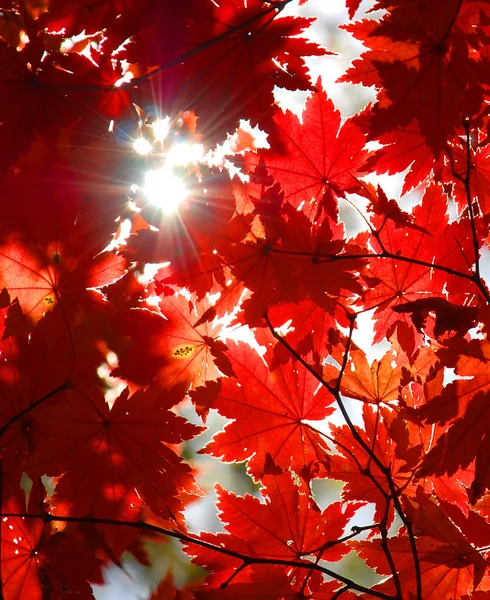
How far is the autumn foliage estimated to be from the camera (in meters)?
1.32

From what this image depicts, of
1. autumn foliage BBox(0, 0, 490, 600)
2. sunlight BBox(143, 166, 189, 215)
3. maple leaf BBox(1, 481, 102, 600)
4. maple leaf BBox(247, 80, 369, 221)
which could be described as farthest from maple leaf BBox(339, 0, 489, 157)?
maple leaf BBox(1, 481, 102, 600)

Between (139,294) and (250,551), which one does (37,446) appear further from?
(250,551)

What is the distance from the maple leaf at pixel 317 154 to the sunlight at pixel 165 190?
0.64ft

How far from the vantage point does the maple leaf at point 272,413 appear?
59.9 inches

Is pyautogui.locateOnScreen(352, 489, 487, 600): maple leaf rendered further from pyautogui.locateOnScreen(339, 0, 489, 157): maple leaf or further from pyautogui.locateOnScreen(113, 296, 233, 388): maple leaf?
pyautogui.locateOnScreen(339, 0, 489, 157): maple leaf

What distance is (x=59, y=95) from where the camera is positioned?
56.9 inches

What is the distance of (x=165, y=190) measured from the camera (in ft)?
4.71

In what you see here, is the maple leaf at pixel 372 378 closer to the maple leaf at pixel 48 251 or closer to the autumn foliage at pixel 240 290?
the autumn foliage at pixel 240 290

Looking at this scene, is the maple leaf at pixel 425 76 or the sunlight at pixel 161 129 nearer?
the maple leaf at pixel 425 76

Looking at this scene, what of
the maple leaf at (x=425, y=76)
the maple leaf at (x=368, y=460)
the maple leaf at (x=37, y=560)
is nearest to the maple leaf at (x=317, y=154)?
the maple leaf at (x=425, y=76)

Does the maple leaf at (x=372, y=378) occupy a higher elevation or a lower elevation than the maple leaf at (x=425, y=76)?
lower

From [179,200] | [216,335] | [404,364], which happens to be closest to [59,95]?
[179,200]

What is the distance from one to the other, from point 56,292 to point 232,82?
0.71 metres

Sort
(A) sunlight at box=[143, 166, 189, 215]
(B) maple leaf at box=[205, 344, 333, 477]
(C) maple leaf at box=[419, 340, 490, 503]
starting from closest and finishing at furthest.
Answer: (C) maple leaf at box=[419, 340, 490, 503] → (A) sunlight at box=[143, 166, 189, 215] → (B) maple leaf at box=[205, 344, 333, 477]
